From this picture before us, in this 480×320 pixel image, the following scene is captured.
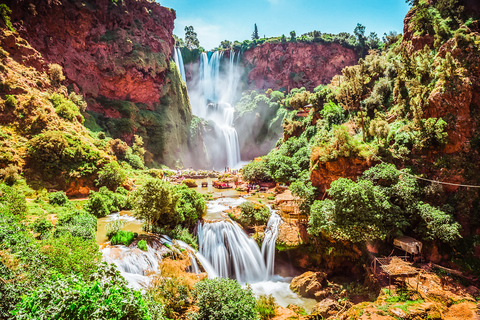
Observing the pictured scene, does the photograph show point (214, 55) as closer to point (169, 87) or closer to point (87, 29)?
point (169, 87)

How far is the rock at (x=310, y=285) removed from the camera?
14.6 m

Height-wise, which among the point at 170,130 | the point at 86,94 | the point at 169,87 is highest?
the point at 169,87

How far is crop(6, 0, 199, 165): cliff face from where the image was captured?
3091cm

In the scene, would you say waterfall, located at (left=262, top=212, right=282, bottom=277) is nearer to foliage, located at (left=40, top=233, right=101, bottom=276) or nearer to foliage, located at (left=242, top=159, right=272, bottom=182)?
foliage, located at (left=40, top=233, right=101, bottom=276)

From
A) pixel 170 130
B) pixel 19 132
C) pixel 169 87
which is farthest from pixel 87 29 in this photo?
pixel 19 132

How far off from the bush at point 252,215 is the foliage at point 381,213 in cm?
458

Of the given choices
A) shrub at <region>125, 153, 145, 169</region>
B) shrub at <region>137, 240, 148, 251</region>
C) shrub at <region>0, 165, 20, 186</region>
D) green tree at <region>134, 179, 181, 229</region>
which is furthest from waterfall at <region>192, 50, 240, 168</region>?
shrub at <region>137, 240, 148, 251</region>

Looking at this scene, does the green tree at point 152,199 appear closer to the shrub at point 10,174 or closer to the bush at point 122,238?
the bush at point 122,238

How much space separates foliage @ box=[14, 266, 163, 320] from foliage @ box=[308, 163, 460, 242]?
1219cm

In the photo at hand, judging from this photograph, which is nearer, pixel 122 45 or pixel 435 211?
pixel 435 211

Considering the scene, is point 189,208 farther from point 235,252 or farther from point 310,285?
point 310,285

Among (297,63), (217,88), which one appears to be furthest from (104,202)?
(297,63)

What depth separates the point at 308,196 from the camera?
60.3ft

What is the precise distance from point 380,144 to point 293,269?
12.0 m
